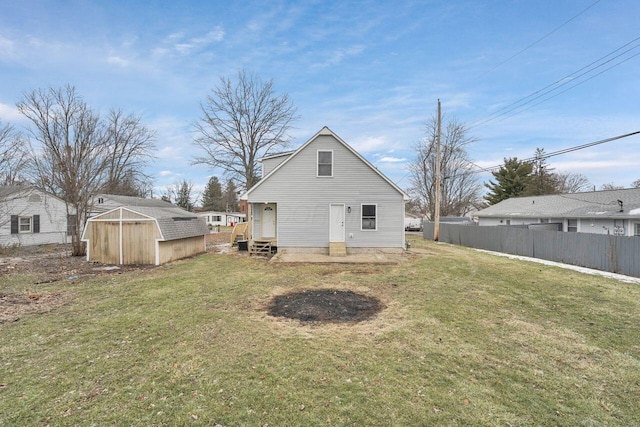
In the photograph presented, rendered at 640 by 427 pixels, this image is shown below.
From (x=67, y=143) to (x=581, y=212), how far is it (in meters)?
32.5

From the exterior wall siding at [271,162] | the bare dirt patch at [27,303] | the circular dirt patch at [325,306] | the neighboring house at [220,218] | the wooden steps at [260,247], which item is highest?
the exterior wall siding at [271,162]

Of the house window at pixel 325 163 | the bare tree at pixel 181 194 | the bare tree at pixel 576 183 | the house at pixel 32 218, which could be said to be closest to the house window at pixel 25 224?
the house at pixel 32 218

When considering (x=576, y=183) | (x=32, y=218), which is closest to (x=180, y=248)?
(x=32, y=218)

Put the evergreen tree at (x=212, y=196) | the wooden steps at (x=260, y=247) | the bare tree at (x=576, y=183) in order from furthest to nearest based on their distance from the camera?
the evergreen tree at (x=212, y=196) < the bare tree at (x=576, y=183) < the wooden steps at (x=260, y=247)

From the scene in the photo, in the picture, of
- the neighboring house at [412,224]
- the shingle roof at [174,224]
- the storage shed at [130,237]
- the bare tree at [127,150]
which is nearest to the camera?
the storage shed at [130,237]

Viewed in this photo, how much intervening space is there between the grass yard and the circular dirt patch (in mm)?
322

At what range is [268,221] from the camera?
15562 millimetres

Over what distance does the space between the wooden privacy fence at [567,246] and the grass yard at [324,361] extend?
4245mm

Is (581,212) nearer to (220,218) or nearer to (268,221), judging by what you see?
(268,221)

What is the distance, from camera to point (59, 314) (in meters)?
6.20

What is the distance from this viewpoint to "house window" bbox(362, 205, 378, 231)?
46.2 ft

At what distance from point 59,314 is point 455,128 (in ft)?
129

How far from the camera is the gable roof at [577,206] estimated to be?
16.6 meters

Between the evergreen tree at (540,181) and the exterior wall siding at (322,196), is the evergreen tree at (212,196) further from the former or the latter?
the evergreen tree at (540,181)
